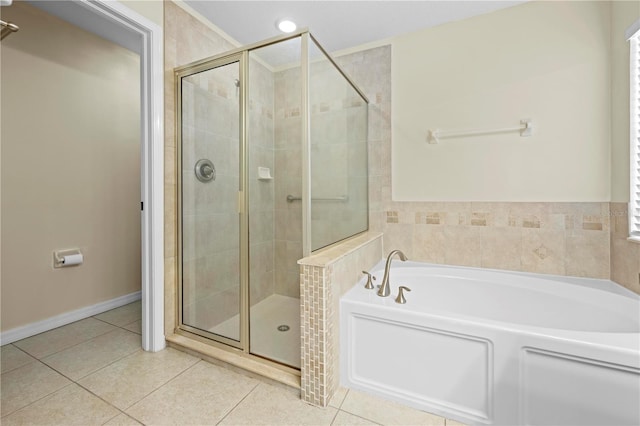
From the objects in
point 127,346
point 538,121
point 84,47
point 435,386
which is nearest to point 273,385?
point 435,386

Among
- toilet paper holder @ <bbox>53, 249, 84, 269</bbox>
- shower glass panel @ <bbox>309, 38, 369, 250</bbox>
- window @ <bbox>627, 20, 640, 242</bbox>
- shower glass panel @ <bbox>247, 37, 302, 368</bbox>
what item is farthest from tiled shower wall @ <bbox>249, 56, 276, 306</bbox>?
window @ <bbox>627, 20, 640, 242</bbox>

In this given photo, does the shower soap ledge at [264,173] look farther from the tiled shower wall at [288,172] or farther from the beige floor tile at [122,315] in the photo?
the beige floor tile at [122,315]

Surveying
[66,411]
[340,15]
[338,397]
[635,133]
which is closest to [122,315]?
[66,411]

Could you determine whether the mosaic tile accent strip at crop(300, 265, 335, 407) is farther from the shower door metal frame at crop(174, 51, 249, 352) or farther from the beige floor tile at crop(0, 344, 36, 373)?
the beige floor tile at crop(0, 344, 36, 373)

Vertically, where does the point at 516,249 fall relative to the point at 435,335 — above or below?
above

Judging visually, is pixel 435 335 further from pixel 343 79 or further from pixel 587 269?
pixel 343 79

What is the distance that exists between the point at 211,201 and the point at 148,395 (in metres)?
1.11

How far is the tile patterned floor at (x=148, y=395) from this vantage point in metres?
1.27

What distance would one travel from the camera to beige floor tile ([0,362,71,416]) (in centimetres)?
136

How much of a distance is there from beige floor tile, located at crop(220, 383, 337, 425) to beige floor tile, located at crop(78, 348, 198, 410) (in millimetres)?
513

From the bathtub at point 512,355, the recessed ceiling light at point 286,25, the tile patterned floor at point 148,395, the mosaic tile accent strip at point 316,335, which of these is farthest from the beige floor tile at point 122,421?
the recessed ceiling light at point 286,25

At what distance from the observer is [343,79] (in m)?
Answer: 2.03

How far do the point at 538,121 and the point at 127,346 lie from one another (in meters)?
3.19

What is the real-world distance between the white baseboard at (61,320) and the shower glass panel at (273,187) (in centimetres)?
167
